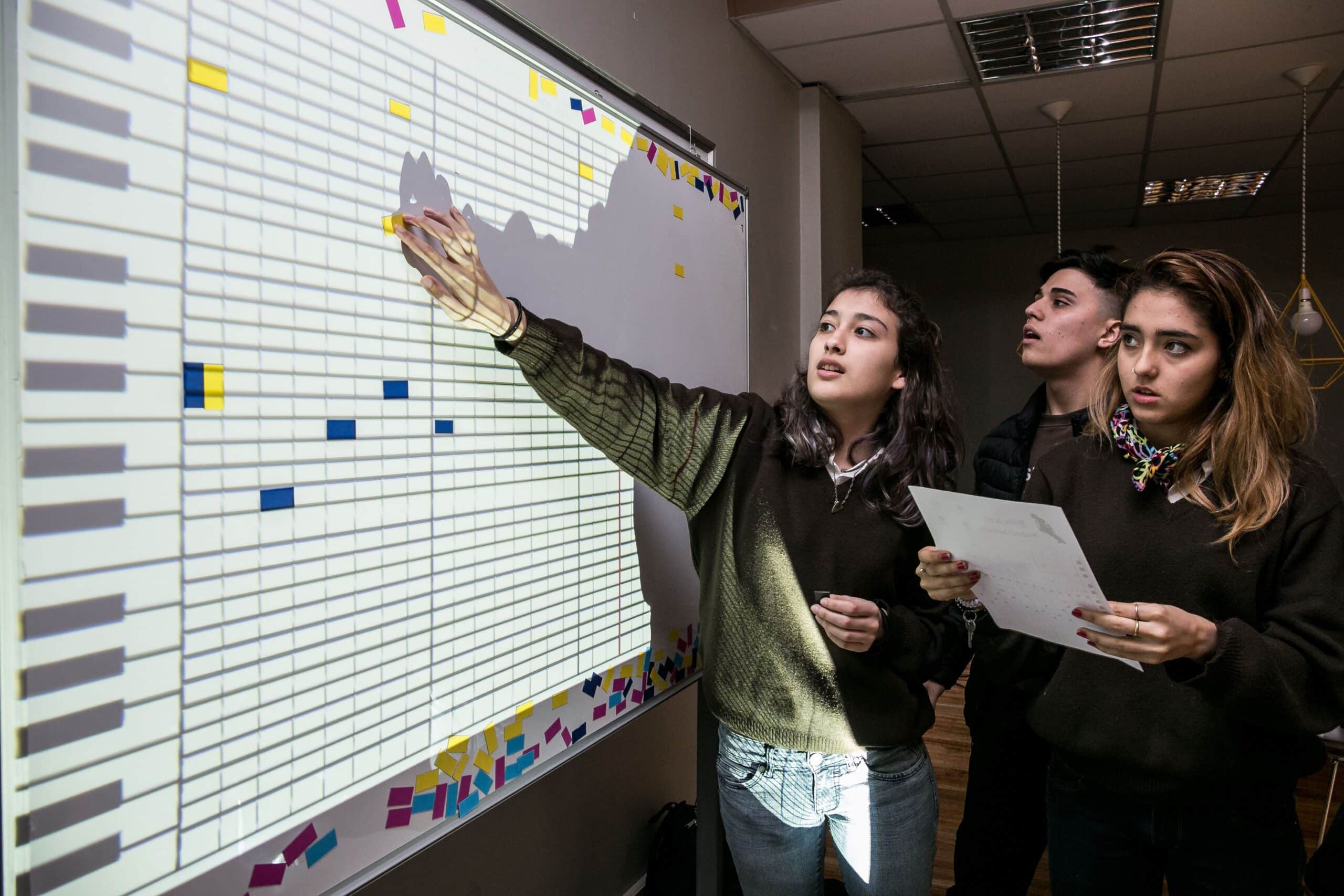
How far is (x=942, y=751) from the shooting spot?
125 inches

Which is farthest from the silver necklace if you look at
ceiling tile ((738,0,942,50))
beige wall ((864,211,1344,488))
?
beige wall ((864,211,1344,488))

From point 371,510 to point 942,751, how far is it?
2.86 meters

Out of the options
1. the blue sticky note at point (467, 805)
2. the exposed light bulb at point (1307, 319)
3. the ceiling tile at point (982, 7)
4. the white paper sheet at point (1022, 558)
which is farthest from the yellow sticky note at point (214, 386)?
the exposed light bulb at point (1307, 319)

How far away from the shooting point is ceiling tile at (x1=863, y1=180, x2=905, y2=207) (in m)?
4.80

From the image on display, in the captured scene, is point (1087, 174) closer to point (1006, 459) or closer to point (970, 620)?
point (1006, 459)

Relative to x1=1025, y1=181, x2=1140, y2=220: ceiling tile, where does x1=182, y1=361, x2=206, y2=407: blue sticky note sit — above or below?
below

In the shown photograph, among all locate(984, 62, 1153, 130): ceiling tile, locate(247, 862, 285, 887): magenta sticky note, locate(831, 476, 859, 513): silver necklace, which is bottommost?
locate(247, 862, 285, 887): magenta sticky note

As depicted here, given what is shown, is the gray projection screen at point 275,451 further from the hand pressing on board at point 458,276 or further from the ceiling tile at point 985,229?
the ceiling tile at point 985,229

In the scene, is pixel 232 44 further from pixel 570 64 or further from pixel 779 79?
pixel 779 79

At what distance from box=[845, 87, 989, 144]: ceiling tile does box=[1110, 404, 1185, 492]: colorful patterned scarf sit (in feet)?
8.38

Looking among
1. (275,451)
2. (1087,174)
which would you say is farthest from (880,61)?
(275,451)

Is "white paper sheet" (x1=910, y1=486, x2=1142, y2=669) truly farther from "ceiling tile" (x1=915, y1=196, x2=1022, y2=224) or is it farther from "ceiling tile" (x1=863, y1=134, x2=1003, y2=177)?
"ceiling tile" (x1=915, y1=196, x2=1022, y2=224)

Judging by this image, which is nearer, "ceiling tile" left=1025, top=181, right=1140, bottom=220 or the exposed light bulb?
the exposed light bulb

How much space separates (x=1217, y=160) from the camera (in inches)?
167
